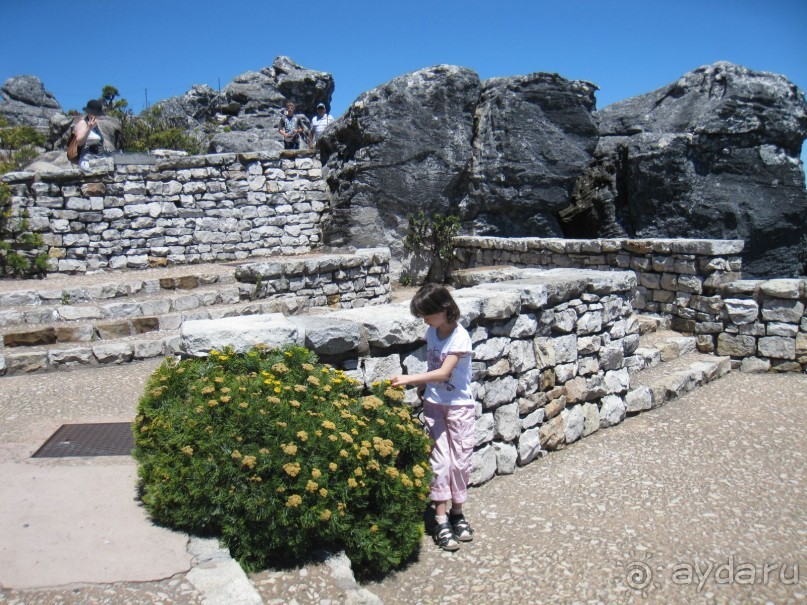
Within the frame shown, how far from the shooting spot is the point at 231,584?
2795 mm

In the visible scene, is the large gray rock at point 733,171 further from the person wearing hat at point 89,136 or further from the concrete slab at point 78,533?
the concrete slab at point 78,533

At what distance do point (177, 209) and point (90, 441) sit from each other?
27.7 feet

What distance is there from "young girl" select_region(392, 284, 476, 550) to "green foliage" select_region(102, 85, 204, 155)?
1638 cm

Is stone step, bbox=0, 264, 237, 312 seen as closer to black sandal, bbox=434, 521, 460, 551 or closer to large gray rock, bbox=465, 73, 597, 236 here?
large gray rock, bbox=465, 73, 597, 236

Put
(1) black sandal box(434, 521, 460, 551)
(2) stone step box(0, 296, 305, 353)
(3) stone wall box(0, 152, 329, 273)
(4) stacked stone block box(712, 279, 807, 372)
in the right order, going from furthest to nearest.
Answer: (3) stone wall box(0, 152, 329, 273)
(4) stacked stone block box(712, 279, 807, 372)
(2) stone step box(0, 296, 305, 353)
(1) black sandal box(434, 521, 460, 551)

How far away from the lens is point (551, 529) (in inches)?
162

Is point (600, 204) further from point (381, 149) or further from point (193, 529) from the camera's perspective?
point (193, 529)

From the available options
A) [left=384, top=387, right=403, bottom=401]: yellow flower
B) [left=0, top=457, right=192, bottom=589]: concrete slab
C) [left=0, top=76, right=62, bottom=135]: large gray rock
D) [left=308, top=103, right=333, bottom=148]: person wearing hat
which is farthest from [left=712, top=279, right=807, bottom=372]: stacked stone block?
[left=0, top=76, right=62, bottom=135]: large gray rock

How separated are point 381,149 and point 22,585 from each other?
11.3m

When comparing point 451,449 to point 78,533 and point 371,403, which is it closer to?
point 371,403

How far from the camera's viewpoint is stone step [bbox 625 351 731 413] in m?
6.36

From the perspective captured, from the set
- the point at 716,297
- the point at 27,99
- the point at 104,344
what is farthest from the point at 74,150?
the point at 27,99

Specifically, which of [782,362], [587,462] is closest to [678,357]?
[782,362]

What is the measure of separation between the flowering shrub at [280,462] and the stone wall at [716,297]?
19.2ft
